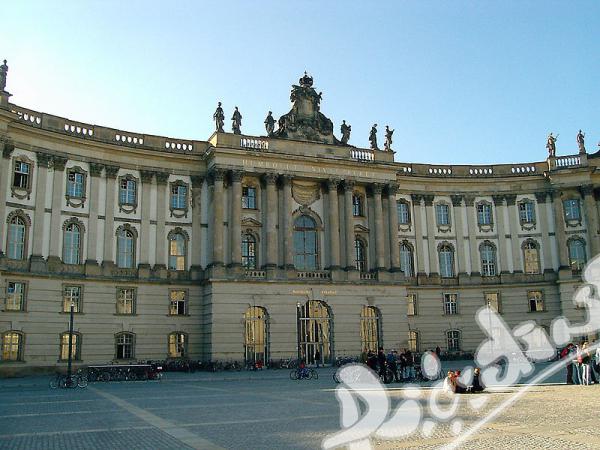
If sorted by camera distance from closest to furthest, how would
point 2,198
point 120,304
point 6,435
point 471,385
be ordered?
point 6,435 → point 471,385 → point 2,198 → point 120,304

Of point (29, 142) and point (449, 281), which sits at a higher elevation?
point (29, 142)

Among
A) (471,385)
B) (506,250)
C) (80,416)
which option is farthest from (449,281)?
(80,416)

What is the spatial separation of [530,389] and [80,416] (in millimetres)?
20950

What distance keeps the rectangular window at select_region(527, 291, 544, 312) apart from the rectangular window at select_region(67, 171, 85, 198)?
43670 mm

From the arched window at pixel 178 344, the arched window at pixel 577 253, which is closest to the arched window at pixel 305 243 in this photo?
the arched window at pixel 178 344

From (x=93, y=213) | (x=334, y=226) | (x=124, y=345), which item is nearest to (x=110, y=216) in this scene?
(x=93, y=213)

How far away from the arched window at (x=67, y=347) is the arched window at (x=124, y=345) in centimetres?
300

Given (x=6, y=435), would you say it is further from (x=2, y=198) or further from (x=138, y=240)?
(x=138, y=240)

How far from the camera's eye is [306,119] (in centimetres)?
6006

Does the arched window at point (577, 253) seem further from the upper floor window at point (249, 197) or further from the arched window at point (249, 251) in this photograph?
the upper floor window at point (249, 197)

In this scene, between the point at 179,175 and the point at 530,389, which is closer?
the point at 530,389

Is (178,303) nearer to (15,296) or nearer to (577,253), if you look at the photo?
(15,296)

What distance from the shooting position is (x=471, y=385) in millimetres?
28438

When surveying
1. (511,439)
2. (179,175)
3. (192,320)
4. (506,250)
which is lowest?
(511,439)
